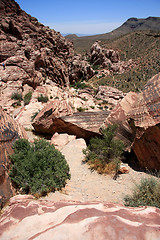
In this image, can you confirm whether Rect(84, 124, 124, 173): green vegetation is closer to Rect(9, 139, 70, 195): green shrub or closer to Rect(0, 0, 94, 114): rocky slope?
Rect(9, 139, 70, 195): green shrub

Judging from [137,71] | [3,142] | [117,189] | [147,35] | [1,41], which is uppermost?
[147,35]

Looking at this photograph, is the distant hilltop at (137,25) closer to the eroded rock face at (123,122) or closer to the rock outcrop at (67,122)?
the rock outcrop at (67,122)

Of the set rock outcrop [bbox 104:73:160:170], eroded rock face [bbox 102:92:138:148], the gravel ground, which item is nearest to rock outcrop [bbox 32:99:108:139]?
eroded rock face [bbox 102:92:138:148]

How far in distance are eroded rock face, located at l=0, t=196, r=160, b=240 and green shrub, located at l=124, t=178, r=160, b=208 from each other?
1.46 m

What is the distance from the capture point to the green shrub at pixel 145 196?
3232 mm

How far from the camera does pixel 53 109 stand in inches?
331

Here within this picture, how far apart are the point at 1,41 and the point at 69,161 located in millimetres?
19879

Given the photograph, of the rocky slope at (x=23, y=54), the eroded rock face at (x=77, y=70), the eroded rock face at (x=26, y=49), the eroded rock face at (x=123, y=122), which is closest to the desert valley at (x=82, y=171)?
the eroded rock face at (x=123, y=122)

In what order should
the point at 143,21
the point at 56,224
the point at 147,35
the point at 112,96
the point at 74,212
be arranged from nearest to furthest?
the point at 56,224
the point at 74,212
the point at 112,96
the point at 147,35
the point at 143,21

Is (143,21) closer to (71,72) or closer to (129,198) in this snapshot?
(71,72)

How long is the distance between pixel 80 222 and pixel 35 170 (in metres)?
2.61

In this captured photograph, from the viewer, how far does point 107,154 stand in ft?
18.0

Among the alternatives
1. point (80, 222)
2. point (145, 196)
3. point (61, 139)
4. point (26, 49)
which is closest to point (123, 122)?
point (145, 196)

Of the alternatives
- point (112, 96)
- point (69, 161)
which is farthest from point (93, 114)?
point (112, 96)
